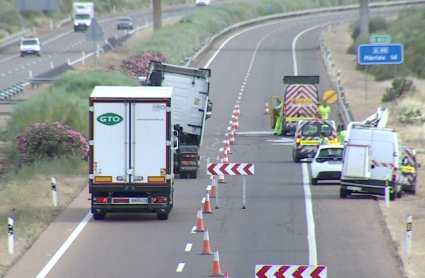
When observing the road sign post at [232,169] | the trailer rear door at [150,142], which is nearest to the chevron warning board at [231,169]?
the road sign post at [232,169]

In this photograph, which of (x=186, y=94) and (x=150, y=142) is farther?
(x=186, y=94)

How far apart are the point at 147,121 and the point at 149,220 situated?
2.48 metres

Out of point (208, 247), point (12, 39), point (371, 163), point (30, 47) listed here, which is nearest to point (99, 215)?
point (208, 247)

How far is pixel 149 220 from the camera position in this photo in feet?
72.3

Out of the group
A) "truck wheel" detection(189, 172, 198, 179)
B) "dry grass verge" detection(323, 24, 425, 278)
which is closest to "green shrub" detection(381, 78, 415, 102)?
"dry grass verge" detection(323, 24, 425, 278)

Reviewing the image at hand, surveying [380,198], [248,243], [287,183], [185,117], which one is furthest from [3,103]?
[248,243]

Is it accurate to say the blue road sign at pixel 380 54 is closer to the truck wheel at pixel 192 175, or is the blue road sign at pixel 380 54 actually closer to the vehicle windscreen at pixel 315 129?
the vehicle windscreen at pixel 315 129

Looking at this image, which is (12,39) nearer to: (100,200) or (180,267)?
(100,200)

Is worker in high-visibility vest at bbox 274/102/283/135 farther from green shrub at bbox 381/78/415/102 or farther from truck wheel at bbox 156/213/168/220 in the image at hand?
truck wheel at bbox 156/213/168/220

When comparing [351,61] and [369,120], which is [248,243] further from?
[351,61]

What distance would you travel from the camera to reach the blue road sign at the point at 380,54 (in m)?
48.1

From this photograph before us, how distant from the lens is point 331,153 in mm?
28234

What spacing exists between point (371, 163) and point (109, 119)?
780cm

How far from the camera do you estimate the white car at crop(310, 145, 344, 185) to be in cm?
→ 2781
